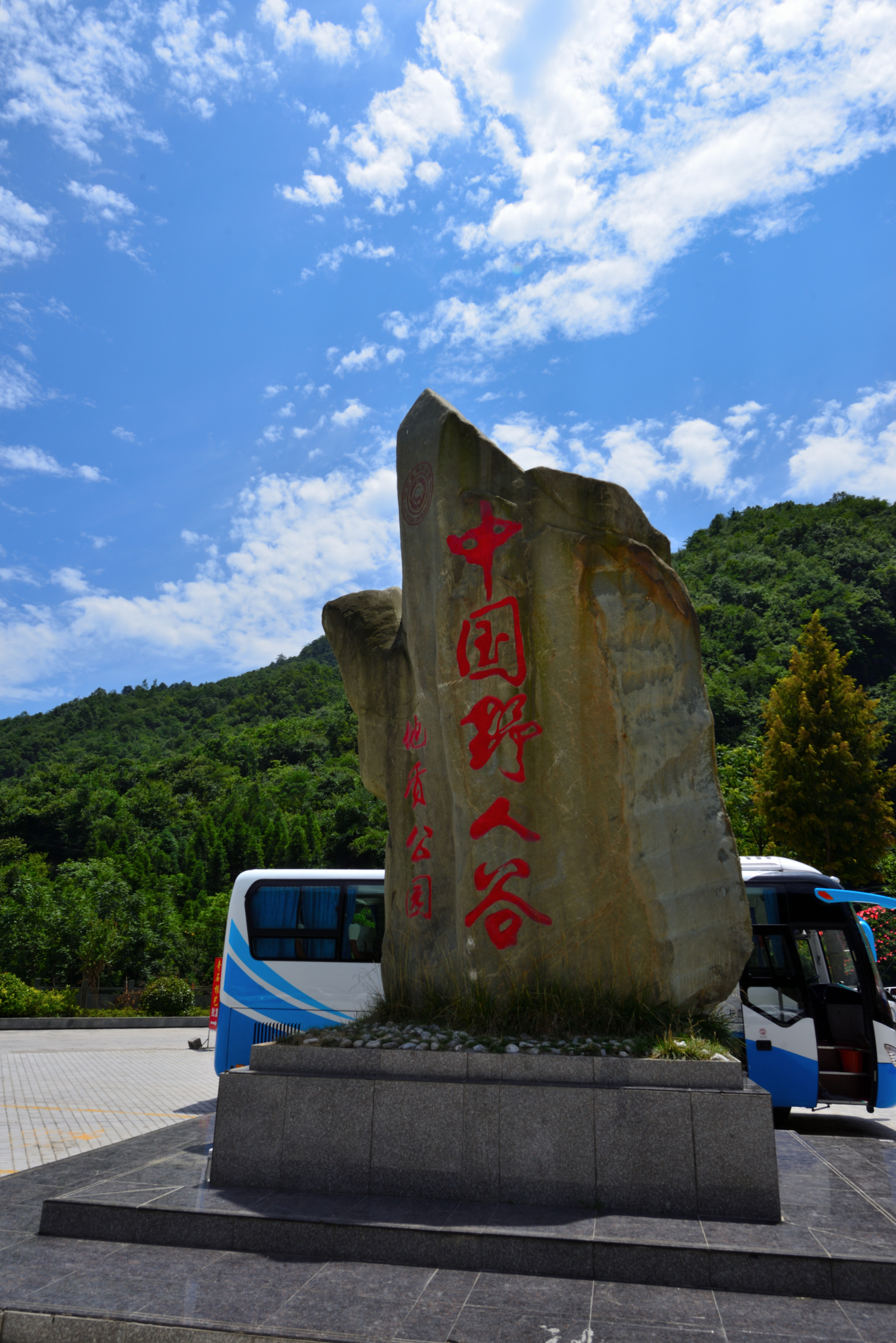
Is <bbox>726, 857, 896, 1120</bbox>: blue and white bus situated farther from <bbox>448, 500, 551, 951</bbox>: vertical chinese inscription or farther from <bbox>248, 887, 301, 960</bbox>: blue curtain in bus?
<bbox>248, 887, 301, 960</bbox>: blue curtain in bus

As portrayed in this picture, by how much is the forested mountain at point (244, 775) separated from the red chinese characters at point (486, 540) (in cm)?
2000

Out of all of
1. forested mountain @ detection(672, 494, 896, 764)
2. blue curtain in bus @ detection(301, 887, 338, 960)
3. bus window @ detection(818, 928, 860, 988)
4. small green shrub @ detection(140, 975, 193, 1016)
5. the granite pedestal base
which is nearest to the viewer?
the granite pedestal base

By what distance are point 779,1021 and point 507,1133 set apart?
18.4 ft

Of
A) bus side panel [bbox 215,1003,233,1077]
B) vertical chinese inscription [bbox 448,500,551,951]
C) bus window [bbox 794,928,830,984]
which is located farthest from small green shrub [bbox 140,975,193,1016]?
vertical chinese inscription [bbox 448,500,551,951]

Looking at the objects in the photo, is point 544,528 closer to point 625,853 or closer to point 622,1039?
point 625,853

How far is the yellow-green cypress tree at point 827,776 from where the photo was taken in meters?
20.4

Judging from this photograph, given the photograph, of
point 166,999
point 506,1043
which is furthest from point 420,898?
point 166,999

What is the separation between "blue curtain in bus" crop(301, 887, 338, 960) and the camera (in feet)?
35.4

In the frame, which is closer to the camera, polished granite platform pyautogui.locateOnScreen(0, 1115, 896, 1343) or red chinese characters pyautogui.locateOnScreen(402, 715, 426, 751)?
polished granite platform pyautogui.locateOnScreen(0, 1115, 896, 1343)

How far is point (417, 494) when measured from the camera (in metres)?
6.43

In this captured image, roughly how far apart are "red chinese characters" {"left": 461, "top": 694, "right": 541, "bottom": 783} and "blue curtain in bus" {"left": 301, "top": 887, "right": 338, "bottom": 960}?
19.6 feet

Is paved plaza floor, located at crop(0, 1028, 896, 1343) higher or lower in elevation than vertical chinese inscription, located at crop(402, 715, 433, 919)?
lower

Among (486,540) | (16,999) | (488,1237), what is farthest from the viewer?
(16,999)

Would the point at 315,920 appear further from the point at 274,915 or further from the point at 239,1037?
the point at 239,1037
